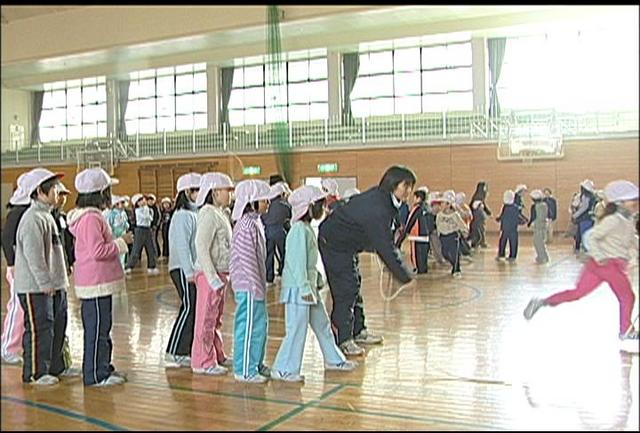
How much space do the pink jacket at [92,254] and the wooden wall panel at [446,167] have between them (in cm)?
24

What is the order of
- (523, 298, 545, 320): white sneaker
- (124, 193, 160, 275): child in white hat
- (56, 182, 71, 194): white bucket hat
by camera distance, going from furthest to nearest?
1. (124, 193, 160, 275): child in white hat
2. (56, 182, 71, 194): white bucket hat
3. (523, 298, 545, 320): white sneaker

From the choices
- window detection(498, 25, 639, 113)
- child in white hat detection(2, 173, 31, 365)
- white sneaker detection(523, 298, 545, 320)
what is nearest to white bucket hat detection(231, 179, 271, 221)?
child in white hat detection(2, 173, 31, 365)

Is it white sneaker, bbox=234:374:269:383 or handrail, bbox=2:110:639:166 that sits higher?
handrail, bbox=2:110:639:166

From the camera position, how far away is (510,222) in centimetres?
622

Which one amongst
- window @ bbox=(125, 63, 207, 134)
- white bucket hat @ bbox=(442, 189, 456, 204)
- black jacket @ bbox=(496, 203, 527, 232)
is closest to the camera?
window @ bbox=(125, 63, 207, 134)

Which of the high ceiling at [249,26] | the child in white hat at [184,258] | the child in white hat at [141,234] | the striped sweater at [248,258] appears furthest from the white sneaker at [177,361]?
the high ceiling at [249,26]

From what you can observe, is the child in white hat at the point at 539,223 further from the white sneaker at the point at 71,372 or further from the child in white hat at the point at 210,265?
the white sneaker at the point at 71,372

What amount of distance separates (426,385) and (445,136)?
351 cm

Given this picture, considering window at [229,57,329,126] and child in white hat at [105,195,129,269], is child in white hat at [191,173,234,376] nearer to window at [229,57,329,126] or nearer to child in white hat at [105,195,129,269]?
child in white hat at [105,195,129,269]

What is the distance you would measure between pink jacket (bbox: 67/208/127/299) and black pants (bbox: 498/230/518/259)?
356 centimetres

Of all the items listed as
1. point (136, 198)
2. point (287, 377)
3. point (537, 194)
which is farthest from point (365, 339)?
point (136, 198)

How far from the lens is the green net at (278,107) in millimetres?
5574

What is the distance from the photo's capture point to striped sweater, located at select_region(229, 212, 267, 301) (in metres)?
4.40

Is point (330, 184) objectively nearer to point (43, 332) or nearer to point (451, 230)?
point (451, 230)
